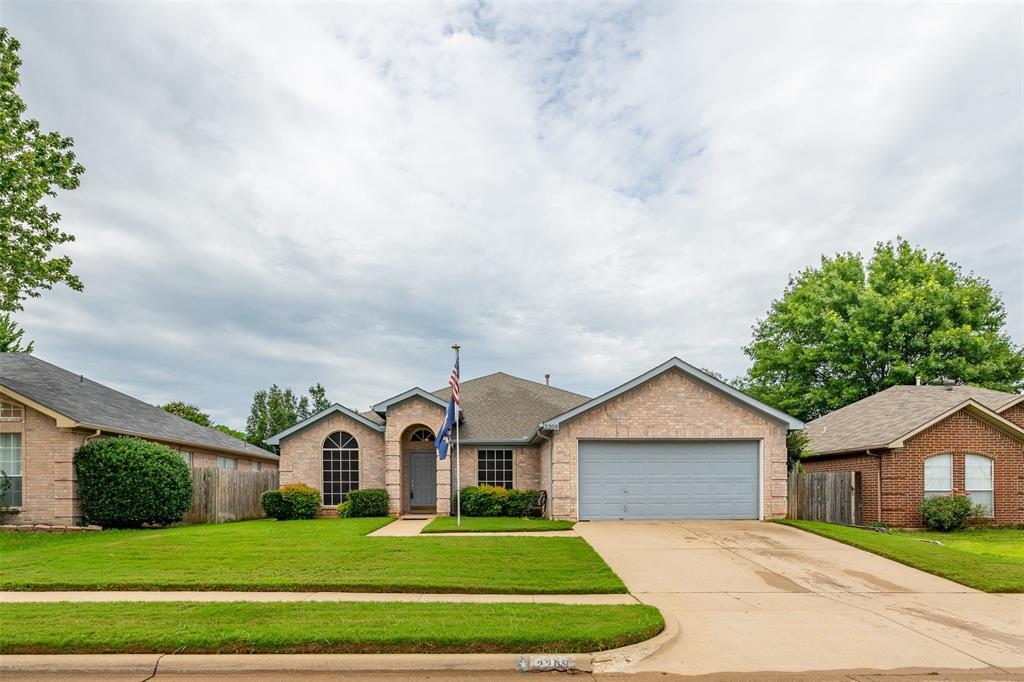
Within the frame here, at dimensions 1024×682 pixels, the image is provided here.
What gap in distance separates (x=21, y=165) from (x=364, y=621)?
1888cm

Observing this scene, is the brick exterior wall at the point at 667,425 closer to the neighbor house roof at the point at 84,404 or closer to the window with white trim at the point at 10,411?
the neighbor house roof at the point at 84,404

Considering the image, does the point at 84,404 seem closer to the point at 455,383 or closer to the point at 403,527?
the point at 403,527

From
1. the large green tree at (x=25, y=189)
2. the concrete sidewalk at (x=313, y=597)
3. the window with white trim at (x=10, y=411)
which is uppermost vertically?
the large green tree at (x=25, y=189)

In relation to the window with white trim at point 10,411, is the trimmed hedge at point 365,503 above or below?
below

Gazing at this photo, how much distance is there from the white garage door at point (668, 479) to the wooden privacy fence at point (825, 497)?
1.72 metres

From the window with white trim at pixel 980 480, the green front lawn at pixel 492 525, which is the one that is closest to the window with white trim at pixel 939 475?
the window with white trim at pixel 980 480

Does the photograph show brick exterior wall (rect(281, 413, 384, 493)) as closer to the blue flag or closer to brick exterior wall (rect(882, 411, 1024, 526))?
the blue flag

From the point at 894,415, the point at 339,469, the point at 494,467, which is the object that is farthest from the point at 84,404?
the point at 894,415

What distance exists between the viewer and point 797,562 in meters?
12.9

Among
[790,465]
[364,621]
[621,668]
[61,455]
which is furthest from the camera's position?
[790,465]

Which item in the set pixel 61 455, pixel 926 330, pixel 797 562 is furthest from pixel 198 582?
pixel 926 330

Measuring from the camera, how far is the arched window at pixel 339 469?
950 inches

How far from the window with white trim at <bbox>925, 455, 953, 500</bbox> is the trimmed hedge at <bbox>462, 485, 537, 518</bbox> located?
12288 mm

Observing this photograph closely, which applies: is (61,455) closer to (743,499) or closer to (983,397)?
(743,499)
